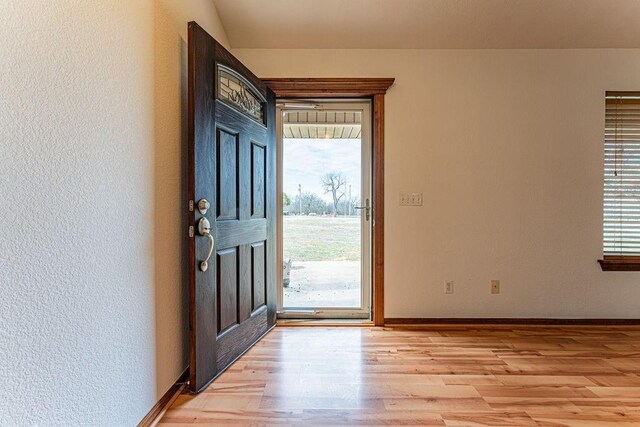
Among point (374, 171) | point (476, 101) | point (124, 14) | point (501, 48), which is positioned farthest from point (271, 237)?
point (501, 48)

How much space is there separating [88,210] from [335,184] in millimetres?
2258

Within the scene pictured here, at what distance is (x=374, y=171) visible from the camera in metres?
2.89

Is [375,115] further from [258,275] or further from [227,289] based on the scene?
[227,289]

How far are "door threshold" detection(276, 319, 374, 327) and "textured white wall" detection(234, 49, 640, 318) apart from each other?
24 centimetres

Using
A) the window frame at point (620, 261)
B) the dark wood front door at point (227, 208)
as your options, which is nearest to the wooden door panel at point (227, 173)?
the dark wood front door at point (227, 208)

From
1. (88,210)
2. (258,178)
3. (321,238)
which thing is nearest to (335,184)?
(321,238)

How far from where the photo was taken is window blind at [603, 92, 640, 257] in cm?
290

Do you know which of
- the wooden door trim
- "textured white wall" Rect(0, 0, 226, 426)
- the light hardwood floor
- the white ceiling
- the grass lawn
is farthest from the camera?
the grass lawn

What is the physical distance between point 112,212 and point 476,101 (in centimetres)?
283

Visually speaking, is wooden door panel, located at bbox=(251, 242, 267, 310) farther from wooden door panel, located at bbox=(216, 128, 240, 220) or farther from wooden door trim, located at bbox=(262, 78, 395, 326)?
wooden door trim, located at bbox=(262, 78, 395, 326)

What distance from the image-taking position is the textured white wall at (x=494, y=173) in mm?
2855

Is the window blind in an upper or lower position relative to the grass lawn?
upper

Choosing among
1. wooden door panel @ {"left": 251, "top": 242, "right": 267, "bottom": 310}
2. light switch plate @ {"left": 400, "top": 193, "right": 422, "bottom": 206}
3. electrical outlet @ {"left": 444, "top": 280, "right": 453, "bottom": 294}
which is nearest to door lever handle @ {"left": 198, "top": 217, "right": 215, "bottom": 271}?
wooden door panel @ {"left": 251, "top": 242, "right": 267, "bottom": 310}

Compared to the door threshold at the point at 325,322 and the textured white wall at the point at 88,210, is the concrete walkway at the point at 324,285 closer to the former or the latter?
the door threshold at the point at 325,322
